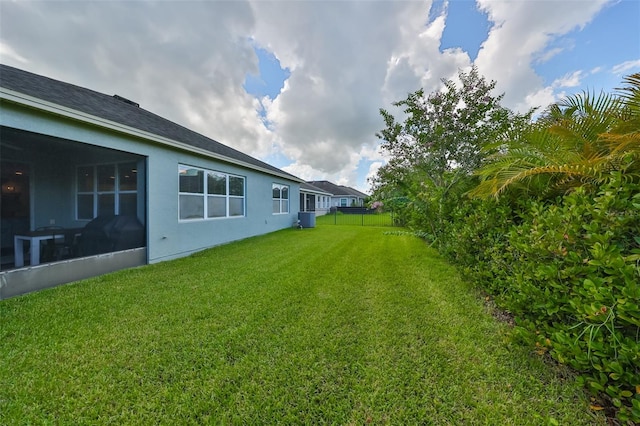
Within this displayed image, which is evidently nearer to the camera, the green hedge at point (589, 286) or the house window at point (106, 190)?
the green hedge at point (589, 286)

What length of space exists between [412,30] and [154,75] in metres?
9.83

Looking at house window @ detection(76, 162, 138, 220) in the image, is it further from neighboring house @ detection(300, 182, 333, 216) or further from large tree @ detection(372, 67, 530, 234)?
neighboring house @ detection(300, 182, 333, 216)

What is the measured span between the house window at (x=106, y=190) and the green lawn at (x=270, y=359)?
2639 millimetres

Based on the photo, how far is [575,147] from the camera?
9.37 feet

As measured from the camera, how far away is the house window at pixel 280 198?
12940 millimetres

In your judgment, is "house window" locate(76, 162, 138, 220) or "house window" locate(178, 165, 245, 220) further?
"house window" locate(178, 165, 245, 220)

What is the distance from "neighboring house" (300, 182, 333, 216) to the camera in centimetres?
2250

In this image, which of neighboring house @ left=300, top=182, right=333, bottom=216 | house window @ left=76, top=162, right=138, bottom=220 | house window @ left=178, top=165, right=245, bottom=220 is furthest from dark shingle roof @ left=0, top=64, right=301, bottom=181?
neighboring house @ left=300, top=182, right=333, bottom=216

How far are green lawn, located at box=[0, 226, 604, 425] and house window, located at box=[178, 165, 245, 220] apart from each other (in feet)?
10.8

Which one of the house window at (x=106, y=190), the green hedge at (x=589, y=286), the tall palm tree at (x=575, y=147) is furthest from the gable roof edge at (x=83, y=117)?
the green hedge at (x=589, y=286)

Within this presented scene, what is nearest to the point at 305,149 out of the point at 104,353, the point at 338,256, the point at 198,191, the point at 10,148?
the point at 198,191

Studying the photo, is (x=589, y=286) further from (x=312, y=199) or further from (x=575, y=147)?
(x=312, y=199)

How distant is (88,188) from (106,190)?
2.47 feet

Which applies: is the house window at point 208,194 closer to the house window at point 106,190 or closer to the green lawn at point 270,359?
the house window at point 106,190
